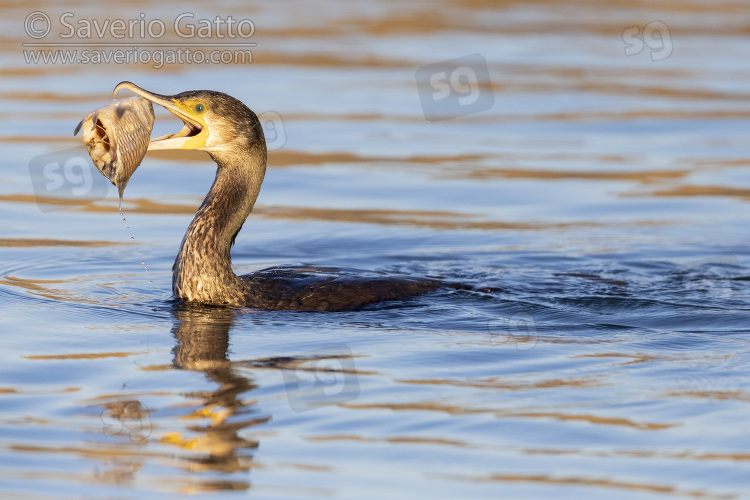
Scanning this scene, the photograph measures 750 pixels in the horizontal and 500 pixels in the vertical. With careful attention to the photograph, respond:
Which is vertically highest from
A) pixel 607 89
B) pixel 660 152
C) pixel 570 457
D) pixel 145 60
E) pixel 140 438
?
pixel 145 60

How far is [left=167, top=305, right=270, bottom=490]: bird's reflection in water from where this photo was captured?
15.3ft

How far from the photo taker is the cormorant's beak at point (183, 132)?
262 inches

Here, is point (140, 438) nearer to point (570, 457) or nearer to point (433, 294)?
point (570, 457)

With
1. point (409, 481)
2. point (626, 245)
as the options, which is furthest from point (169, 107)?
point (626, 245)

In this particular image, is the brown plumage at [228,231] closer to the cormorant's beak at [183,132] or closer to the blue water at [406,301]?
the cormorant's beak at [183,132]

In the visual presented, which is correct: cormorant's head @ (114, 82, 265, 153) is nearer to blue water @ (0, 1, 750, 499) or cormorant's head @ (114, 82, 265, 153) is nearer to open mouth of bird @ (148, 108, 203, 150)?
open mouth of bird @ (148, 108, 203, 150)

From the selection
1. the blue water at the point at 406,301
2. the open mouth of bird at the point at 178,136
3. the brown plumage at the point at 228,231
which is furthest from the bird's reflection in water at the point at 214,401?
the open mouth of bird at the point at 178,136

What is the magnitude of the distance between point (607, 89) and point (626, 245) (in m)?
7.13

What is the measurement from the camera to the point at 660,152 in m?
12.5

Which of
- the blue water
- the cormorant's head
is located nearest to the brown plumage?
the cormorant's head

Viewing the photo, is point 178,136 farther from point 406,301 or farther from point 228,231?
point 406,301

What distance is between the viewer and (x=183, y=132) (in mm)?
7062

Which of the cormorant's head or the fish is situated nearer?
the fish

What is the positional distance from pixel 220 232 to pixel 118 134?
88 cm
